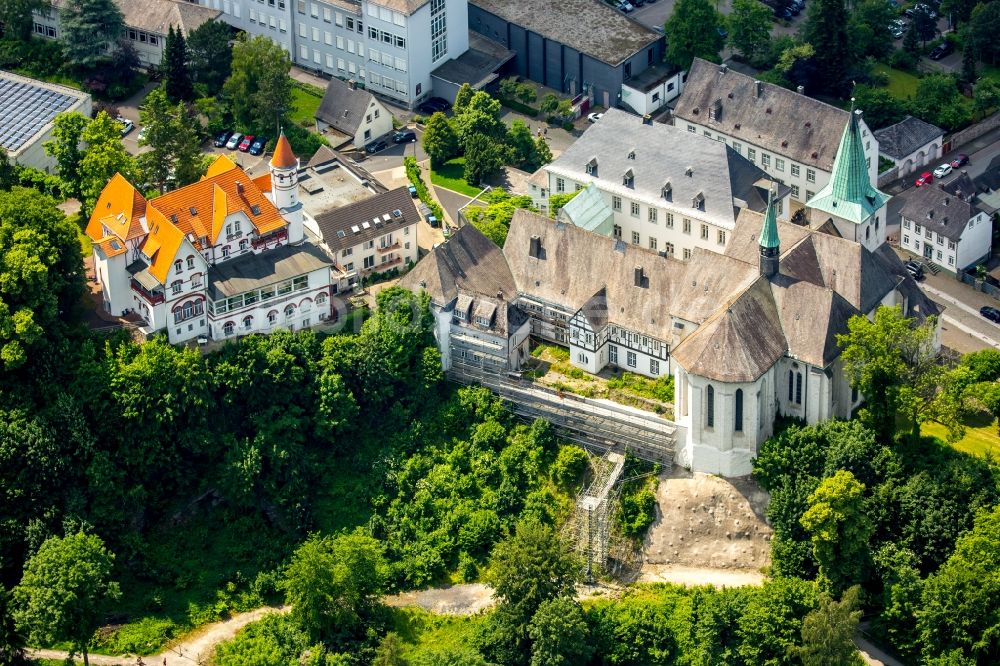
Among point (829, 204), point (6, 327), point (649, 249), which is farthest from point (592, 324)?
point (6, 327)

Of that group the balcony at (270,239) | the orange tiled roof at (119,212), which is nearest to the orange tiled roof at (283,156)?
the balcony at (270,239)

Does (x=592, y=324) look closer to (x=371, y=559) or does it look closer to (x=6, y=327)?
(x=371, y=559)

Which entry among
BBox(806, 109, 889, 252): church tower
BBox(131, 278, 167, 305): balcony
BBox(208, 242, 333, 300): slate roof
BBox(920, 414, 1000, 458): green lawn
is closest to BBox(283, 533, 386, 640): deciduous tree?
BBox(208, 242, 333, 300): slate roof

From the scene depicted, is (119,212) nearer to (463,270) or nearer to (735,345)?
(463,270)

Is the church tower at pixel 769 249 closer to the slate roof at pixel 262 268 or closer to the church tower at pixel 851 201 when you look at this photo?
the church tower at pixel 851 201

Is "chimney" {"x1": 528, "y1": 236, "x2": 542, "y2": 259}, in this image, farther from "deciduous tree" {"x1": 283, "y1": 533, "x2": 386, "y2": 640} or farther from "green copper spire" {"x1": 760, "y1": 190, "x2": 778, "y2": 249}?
"deciduous tree" {"x1": 283, "y1": 533, "x2": 386, "y2": 640}
